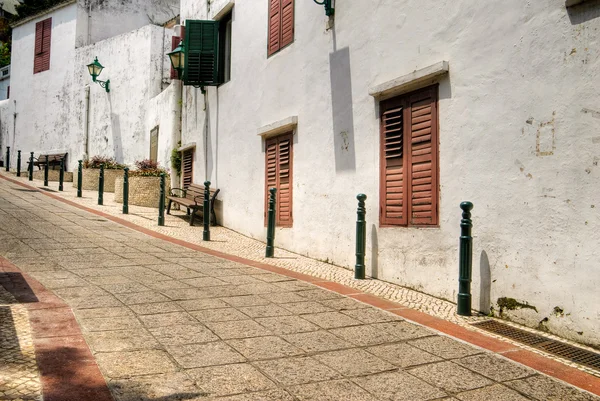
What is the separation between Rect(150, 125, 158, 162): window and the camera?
16500 millimetres

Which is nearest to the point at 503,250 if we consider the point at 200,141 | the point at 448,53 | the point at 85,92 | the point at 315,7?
the point at 448,53

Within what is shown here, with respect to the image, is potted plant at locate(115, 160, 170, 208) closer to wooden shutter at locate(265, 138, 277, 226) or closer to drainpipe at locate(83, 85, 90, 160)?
wooden shutter at locate(265, 138, 277, 226)

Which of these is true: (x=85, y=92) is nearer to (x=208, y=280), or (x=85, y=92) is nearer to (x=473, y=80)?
(x=208, y=280)

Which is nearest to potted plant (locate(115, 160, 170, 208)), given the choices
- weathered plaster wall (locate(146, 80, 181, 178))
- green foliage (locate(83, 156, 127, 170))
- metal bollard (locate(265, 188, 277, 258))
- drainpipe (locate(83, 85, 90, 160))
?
weathered plaster wall (locate(146, 80, 181, 178))

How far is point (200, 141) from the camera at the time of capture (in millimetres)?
12914

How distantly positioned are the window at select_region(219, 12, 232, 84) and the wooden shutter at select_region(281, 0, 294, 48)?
9.92 ft

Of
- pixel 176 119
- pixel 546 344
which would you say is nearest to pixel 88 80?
pixel 176 119

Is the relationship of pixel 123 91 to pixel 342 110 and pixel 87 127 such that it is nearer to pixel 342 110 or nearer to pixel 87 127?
pixel 87 127

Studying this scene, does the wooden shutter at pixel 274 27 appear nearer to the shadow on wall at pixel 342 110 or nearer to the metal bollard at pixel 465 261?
the shadow on wall at pixel 342 110

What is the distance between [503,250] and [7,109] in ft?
87.7

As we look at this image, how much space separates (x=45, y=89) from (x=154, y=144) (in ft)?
31.0

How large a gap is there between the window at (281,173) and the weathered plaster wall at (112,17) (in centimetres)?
1520

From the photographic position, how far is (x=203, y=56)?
40.1 ft

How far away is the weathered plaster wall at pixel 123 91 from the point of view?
1809cm
